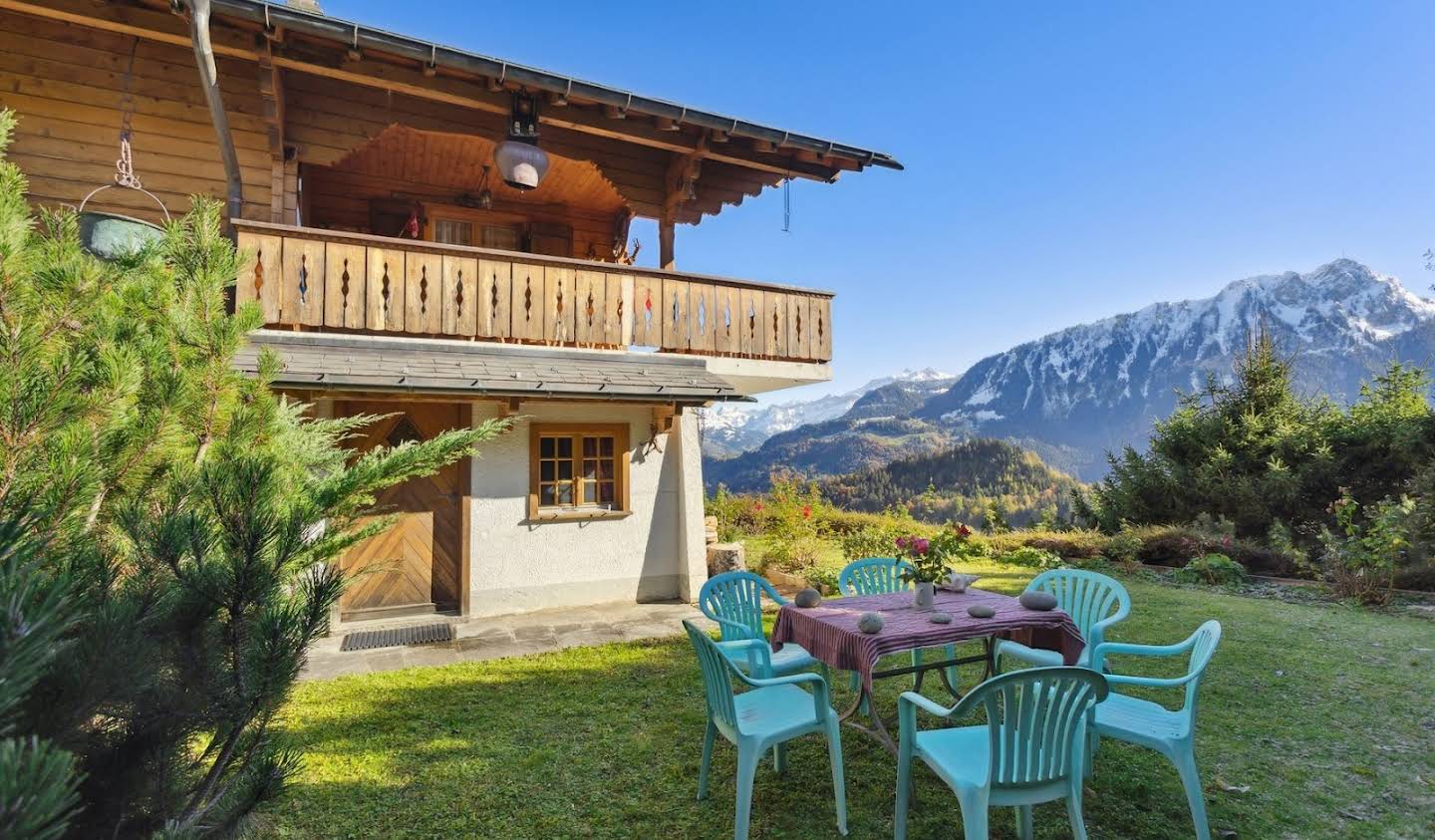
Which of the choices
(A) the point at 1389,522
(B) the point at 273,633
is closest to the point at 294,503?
(B) the point at 273,633

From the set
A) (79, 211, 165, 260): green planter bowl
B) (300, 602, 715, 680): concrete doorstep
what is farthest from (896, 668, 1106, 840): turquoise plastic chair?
(79, 211, 165, 260): green planter bowl

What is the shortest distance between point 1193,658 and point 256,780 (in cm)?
373

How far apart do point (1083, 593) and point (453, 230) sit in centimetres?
929

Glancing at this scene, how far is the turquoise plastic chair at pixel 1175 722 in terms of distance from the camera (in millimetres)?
2947

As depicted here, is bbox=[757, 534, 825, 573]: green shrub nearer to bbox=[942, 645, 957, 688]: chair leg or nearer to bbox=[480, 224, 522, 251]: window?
bbox=[942, 645, 957, 688]: chair leg

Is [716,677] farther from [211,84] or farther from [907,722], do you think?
[211,84]

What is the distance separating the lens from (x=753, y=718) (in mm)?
3332

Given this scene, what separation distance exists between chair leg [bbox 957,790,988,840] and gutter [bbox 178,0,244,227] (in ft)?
26.4

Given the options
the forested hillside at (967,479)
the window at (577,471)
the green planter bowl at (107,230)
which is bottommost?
the forested hillside at (967,479)

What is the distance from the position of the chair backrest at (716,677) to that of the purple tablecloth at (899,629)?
0.67 m

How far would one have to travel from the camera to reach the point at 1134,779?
370cm

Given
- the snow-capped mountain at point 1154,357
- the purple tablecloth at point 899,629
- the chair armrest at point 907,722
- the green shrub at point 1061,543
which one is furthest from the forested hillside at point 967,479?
the snow-capped mountain at point 1154,357

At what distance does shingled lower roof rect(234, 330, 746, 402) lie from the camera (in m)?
6.02

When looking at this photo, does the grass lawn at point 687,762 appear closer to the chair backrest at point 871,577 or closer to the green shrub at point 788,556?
the chair backrest at point 871,577
